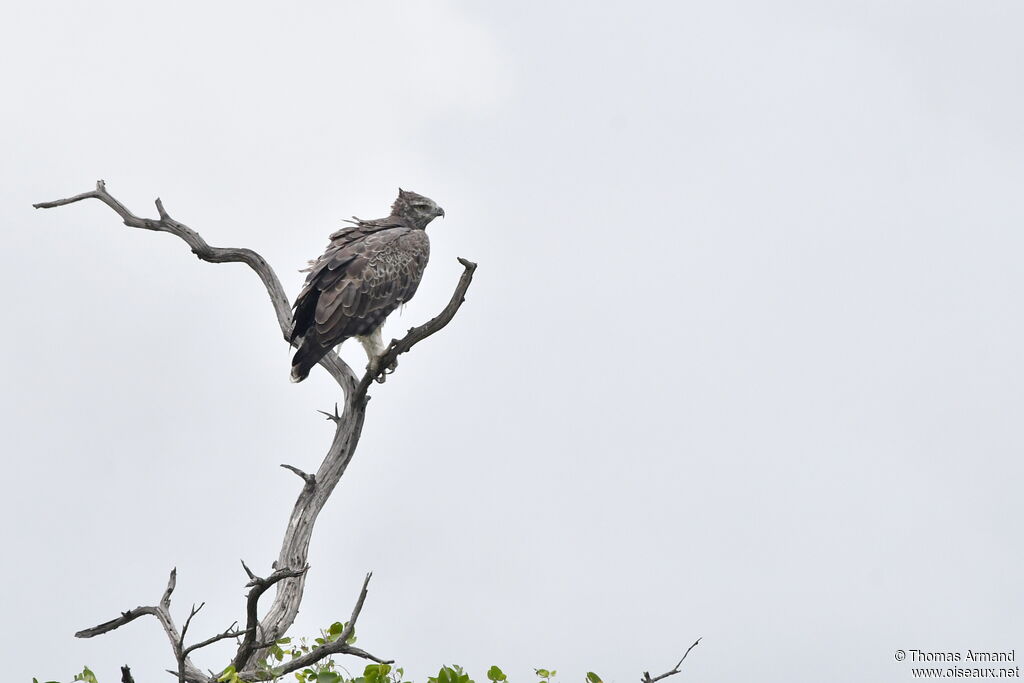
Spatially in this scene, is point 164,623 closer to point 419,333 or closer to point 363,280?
point 419,333

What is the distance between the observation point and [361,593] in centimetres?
833

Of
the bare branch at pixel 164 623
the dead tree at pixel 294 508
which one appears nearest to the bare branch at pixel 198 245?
the dead tree at pixel 294 508

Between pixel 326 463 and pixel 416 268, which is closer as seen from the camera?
pixel 326 463

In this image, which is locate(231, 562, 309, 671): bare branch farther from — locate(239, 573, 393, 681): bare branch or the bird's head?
the bird's head

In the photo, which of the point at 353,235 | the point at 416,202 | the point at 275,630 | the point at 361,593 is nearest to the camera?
the point at 361,593

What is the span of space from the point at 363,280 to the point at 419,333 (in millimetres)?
3372

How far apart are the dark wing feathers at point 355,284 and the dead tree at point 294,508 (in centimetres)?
27

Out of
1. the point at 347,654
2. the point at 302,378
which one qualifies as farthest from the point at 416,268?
the point at 347,654

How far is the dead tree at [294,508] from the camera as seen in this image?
8727mm

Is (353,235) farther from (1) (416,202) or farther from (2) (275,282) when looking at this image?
(2) (275,282)

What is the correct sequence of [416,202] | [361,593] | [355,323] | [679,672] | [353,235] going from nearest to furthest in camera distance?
1. [361,593]
2. [679,672]
3. [355,323]
4. [353,235]
5. [416,202]

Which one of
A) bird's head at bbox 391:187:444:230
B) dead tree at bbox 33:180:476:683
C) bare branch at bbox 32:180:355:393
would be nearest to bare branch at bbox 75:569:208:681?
dead tree at bbox 33:180:476:683

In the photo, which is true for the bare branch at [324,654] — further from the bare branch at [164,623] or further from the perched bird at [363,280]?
the perched bird at [363,280]

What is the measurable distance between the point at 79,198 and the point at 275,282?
1.96 meters
